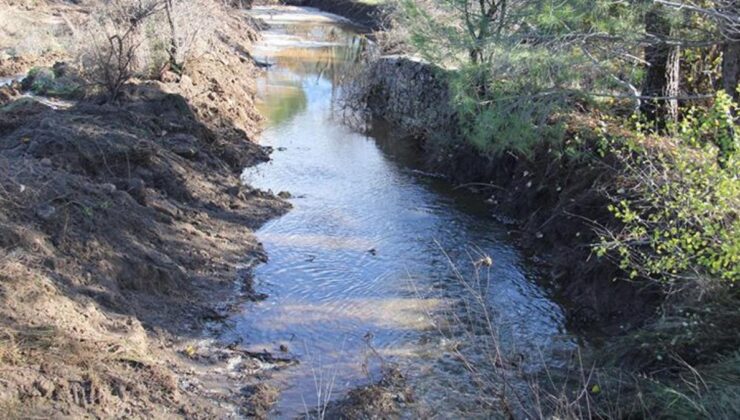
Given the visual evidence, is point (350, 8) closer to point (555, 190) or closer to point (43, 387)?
point (555, 190)

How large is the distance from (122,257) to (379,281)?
139 inches

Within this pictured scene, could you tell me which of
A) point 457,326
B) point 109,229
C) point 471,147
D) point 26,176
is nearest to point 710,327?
point 457,326

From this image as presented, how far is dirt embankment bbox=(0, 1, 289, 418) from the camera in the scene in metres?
6.01

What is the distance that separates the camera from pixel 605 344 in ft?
26.0

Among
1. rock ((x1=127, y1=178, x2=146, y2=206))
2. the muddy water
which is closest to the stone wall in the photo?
the muddy water

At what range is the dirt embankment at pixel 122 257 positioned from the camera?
19.7 ft

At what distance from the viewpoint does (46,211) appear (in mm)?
8156

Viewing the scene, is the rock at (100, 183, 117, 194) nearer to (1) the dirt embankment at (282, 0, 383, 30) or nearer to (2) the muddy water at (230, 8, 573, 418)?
(2) the muddy water at (230, 8, 573, 418)

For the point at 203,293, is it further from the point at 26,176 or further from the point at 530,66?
the point at 530,66

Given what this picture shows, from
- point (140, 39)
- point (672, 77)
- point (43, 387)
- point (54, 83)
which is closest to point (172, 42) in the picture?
point (140, 39)

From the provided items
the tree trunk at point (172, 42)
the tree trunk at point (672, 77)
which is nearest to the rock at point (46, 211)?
the tree trunk at point (672, 77)

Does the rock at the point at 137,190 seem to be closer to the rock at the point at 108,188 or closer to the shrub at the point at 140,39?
the rock at the point at 108,188

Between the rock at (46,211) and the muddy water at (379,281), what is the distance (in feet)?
8.35

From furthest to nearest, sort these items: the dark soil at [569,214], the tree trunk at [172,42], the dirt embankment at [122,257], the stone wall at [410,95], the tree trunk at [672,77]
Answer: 1. the tree trunk at [172,42]
2. the stone wall at [410,95]
3. the tree trunk at [672,77]
4. the dark soil at [569,214]
5. the dirt embankment at [122,257]
